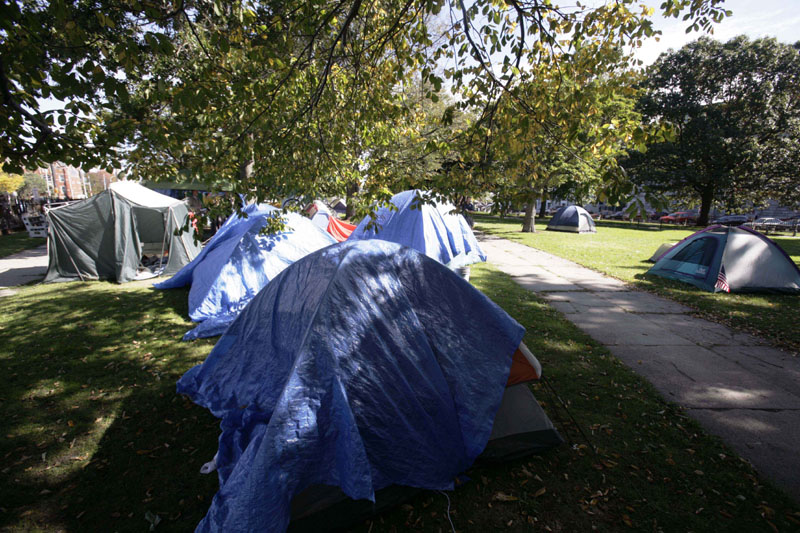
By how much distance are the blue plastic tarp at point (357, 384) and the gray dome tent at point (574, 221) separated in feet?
72.8

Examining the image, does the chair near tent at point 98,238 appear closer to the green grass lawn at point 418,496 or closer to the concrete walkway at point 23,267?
the concrete walkway at point 23,267

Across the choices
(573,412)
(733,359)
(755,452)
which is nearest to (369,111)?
(573,412)

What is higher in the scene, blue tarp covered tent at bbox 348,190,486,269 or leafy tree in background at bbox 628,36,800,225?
leafy tree in background at bbox 628,36,800,225

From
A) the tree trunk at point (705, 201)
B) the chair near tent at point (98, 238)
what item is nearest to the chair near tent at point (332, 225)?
the chair near tent at point (98, 238)

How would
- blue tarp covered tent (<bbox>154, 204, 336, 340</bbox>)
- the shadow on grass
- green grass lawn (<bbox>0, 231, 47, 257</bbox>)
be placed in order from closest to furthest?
the shadow on grass, blue tarp covered tent (<bbox>154, 204, 336, 340</bbox>), green grass lawn (<bbox>0, 231, 47, 257</bbox>)

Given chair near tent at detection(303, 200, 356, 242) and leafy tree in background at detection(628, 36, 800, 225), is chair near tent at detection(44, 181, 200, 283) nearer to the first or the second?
chair near tent at detection(303, 200, 356, 242)

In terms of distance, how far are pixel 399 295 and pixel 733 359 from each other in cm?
529

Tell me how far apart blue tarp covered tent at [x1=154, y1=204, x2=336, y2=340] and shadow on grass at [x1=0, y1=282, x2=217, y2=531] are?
0.56m

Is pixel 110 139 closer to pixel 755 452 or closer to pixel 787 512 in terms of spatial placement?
pixel 787 512

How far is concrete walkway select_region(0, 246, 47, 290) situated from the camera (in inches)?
388

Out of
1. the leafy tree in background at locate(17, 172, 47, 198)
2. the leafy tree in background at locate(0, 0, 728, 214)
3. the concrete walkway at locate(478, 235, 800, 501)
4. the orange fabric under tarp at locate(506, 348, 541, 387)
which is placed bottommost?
the concrete walkway at locate(478, 235, 800, 501)

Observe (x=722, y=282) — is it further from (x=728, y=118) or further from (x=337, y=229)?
(x=728, y=118)

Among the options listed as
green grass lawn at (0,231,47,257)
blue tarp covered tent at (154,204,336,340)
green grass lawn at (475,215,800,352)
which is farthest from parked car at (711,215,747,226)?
green grass lawn at (0,231,47,257)

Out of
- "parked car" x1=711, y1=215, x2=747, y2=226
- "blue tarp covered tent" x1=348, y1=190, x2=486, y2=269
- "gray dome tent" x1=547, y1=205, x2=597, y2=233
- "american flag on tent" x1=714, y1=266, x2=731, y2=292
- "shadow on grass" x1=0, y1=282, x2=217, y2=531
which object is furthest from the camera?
"parked car" x1=711, y1=215, x2=747, y2=226
